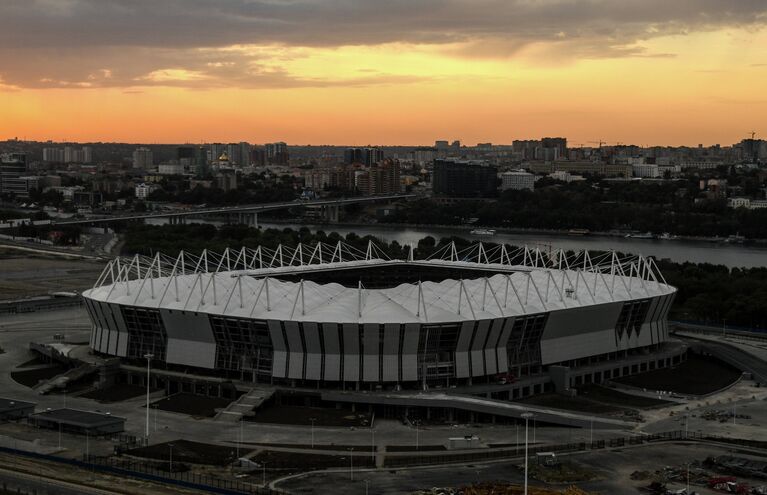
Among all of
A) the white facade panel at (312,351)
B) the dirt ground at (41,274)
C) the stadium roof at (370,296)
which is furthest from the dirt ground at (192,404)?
the dirt ground at (41,274)

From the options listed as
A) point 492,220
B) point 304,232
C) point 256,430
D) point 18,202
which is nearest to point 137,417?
point 256,430

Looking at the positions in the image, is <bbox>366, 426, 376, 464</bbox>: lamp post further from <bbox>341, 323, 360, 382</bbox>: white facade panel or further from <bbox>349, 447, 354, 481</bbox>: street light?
<bbox>341, 323, 360, 382</bbox>: white facade panel

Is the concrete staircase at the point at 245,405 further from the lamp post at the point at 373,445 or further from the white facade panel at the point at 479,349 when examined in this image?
the white facade panel at the point at 479,349

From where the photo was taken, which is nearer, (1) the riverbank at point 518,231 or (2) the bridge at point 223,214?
(2) the bridge at point 223,214

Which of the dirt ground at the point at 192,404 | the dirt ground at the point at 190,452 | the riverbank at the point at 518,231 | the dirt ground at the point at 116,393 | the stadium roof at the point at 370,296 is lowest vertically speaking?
the riverbank at the point at 518,231

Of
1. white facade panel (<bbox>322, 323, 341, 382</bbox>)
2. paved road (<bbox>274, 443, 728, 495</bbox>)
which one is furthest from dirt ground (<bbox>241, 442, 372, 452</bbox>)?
white facade panel (<bbox>322, 323, 341, 382</bbox>)

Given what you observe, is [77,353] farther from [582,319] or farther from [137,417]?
[582,319]

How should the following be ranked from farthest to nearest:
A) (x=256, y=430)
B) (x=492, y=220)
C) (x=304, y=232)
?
(x=492, y=220)
(x=304, y=232)
(x=256, y=430)
